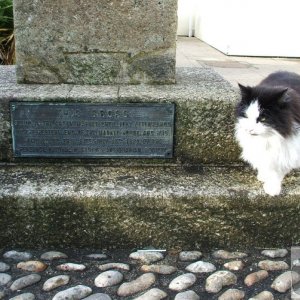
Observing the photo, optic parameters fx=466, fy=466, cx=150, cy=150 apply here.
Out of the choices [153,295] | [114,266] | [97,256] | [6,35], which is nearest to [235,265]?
[153,295]

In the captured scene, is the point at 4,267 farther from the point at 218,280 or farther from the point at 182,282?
the point at 218,280

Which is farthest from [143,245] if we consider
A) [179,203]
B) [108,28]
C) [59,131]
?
[108,28]

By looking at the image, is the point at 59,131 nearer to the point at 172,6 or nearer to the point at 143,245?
the point at 143,245

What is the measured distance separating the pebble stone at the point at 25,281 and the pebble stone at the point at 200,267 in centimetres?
72

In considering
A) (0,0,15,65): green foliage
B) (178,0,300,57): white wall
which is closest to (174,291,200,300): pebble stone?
(0,0,15,65): green foliage

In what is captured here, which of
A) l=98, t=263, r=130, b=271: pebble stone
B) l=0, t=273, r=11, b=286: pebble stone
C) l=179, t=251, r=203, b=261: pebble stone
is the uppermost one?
l=98, t=263, r=130, b=271: pebble stone

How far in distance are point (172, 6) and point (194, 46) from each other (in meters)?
5.84

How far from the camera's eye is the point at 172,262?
236 centimetres

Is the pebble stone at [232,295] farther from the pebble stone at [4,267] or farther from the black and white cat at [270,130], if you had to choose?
the pebble stone at [4,267]

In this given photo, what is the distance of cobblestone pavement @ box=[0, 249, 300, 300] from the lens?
2086 mm

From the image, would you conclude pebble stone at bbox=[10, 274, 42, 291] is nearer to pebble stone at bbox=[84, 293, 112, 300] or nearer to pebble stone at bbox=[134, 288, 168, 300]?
pebble stone at bbox=[84, 293, 112, 300]

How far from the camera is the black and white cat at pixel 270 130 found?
2166mm

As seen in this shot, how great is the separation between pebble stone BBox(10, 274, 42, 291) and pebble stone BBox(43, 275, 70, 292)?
0.06 meters

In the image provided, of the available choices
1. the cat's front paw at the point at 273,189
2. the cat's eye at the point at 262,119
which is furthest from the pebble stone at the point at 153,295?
the cat's eye at the point at 262,119
